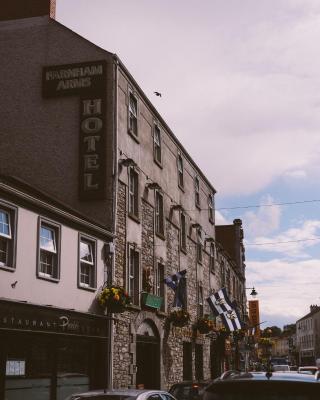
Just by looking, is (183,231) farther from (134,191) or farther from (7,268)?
(7,268)

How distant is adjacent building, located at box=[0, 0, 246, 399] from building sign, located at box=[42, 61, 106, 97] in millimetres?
45

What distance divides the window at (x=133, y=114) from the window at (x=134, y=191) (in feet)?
5.70

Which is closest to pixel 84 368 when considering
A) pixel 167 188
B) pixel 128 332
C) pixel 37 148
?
pixel 128 332

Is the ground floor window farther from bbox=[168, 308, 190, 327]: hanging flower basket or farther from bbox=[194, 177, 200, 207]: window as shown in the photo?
bbox=[194, 177, 200, 207]: window

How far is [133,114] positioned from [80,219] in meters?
Result: 7.87

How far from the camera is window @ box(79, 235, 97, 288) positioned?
1891 cm

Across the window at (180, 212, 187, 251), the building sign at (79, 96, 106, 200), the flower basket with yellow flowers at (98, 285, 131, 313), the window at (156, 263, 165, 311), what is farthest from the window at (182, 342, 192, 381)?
the building sign at (79, 96, 106, 200)

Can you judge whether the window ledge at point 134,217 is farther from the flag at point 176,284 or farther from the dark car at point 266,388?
the dark car at point 266,388

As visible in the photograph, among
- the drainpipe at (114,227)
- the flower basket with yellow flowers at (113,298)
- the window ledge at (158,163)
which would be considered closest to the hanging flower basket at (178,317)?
the window ledge at (158,163)

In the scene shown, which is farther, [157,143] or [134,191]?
[157,143]

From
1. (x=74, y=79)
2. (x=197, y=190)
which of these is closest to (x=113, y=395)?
(x=74, y=79)

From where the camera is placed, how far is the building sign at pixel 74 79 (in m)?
22.9

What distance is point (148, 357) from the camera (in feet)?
83.1

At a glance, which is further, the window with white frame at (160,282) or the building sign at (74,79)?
the window with white frame at (160,282)
